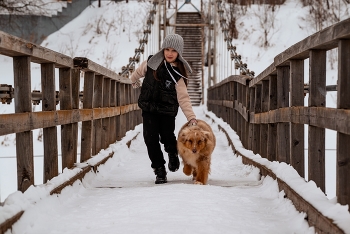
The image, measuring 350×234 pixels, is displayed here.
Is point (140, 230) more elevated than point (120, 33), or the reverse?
point (120, 33)

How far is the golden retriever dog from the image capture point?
16.9 feet

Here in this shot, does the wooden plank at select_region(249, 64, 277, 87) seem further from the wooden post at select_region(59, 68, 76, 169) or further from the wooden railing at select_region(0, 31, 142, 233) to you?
the wooden post at select_region(59, 68, 76, 169)

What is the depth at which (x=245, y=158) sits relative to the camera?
664cm

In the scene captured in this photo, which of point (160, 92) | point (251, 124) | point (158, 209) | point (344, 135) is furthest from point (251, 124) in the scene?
point (344, 135)

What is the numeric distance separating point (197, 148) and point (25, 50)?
2.15 meters

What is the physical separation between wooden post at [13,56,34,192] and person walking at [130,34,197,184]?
5.92 ft

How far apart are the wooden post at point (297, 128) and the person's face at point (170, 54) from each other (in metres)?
1.33

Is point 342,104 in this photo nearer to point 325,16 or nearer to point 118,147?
point 118,147

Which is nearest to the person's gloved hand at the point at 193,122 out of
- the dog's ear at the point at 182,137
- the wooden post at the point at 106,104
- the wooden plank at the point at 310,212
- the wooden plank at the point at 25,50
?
the dog's ear at the point at 182,137

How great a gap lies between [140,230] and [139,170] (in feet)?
11.5

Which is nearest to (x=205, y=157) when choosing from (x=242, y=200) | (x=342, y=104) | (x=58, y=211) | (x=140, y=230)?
(x=242, y=200)

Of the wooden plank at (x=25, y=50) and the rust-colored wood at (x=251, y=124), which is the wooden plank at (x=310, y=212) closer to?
the wooden plank at (x=25, y=50)

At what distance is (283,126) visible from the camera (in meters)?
4.75

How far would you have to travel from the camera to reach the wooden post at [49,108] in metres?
4.23
